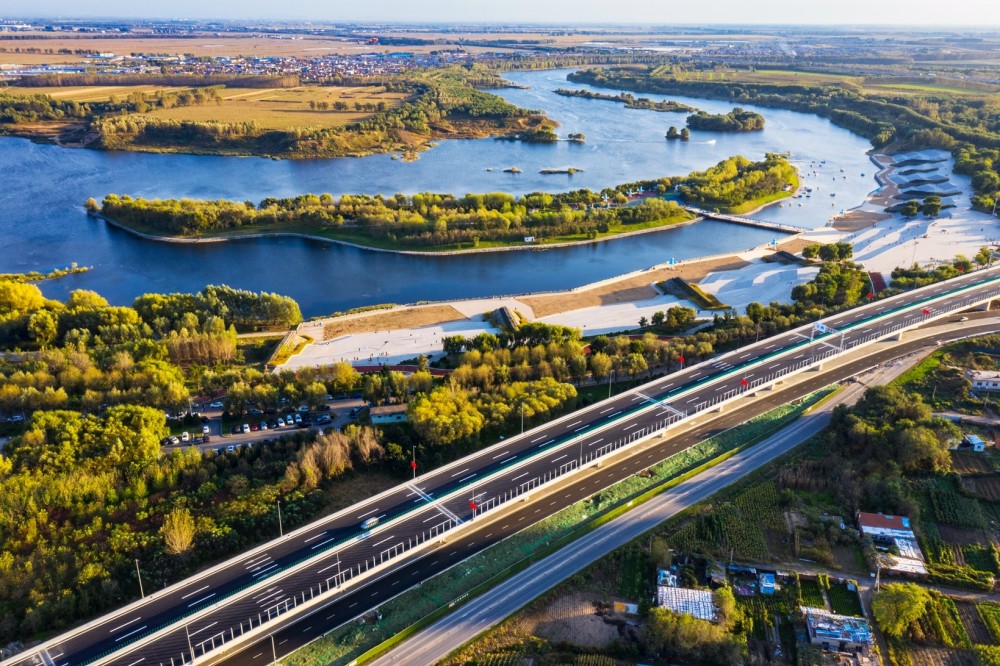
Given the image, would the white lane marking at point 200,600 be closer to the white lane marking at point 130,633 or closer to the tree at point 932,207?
the white lane marking at point 130,633

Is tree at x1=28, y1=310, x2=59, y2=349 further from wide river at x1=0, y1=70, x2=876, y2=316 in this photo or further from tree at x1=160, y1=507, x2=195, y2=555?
tree at x1=160, y1=507, x2=195, y2=555

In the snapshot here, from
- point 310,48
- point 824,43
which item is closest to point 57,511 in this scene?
point 310,48

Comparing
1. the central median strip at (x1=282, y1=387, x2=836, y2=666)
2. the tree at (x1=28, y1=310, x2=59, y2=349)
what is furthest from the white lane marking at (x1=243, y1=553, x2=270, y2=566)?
the tree at (x1=28, y1=310, x2=59, y2=349)

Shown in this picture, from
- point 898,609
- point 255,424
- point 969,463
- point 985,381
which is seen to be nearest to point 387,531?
point 255,424

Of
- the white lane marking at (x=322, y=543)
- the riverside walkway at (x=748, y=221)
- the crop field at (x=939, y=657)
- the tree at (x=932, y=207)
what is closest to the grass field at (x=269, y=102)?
the riverside walkway at (x=748, y=221)

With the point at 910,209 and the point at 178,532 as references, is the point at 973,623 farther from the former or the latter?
the point at 910,209
